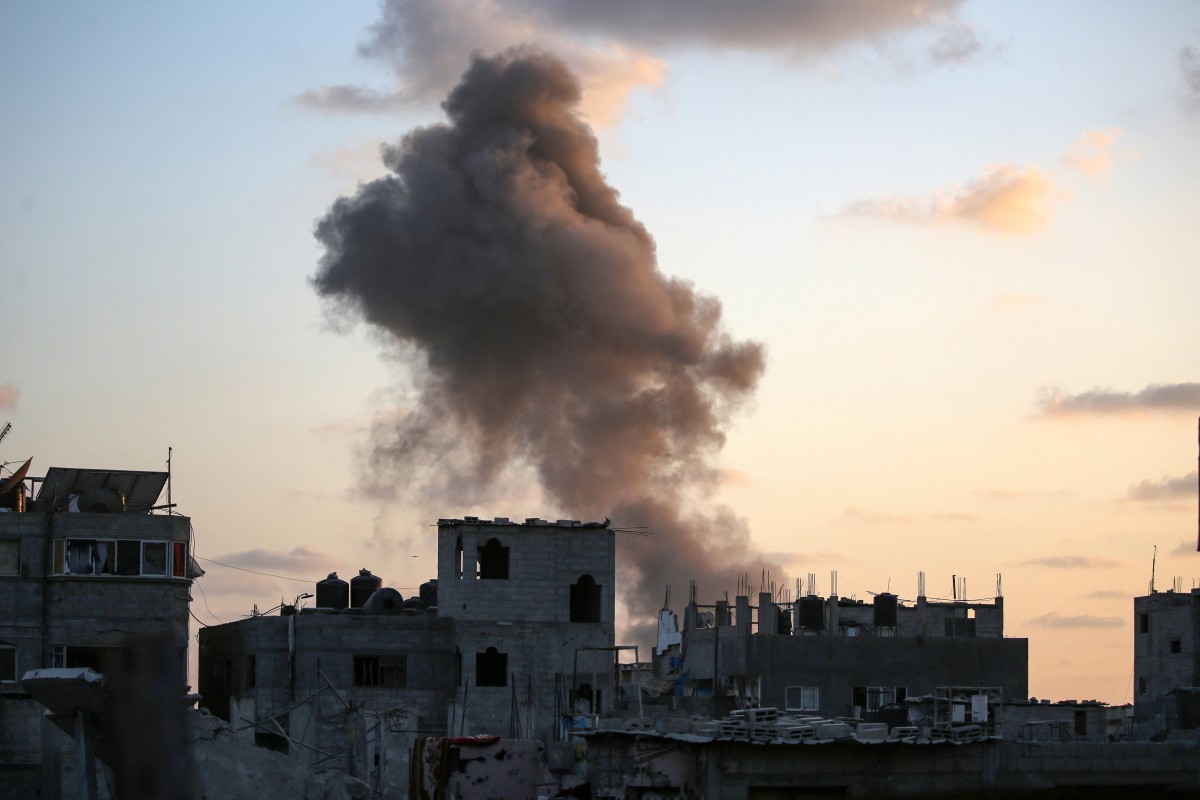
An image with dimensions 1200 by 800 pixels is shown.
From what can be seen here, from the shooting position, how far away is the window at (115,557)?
54.3 m

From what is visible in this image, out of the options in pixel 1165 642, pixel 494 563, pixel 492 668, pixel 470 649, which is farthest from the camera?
pixel 1165 642

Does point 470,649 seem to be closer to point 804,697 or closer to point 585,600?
point 585,600

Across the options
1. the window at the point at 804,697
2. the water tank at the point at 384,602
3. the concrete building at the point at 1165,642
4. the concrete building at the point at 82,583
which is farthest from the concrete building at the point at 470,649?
the concrete building at the point at 1165,642

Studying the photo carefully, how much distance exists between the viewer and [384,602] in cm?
6325

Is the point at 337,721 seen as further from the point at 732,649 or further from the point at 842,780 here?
the point at 842,780

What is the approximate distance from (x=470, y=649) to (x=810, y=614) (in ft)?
38.2

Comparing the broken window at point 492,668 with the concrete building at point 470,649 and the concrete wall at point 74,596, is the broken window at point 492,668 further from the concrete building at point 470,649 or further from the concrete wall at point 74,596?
the concrete wall at point 74,596

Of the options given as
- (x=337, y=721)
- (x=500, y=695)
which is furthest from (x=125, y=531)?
(x=500, y=695)

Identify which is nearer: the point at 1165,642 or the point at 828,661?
the point at 828,661

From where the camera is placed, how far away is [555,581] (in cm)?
6000

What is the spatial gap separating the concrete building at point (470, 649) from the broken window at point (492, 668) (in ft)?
0.11

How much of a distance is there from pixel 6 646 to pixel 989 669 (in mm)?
30991

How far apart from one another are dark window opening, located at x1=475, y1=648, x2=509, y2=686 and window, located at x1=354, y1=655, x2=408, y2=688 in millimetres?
2616

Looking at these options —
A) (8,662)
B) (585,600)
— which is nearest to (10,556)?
(8,662)
